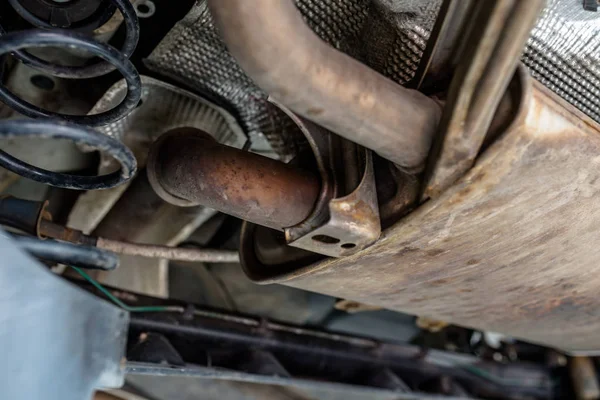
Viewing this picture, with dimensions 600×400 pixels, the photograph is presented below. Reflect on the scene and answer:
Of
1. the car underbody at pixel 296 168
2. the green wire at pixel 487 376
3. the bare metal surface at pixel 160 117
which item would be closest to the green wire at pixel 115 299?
the car underbody at pixel 296 168

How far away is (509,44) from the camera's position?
1.34 feet

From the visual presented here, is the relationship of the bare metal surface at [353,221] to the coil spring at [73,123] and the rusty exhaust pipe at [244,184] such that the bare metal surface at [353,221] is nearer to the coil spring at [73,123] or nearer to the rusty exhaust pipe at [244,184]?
the rusty exhaust pipe at [244,184]

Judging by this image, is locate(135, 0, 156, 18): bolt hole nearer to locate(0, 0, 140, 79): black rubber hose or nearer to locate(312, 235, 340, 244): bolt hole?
locate(0, 0, 140, 79): black rubber hose

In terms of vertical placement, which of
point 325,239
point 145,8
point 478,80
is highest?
point 145,8

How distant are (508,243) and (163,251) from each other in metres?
0.48

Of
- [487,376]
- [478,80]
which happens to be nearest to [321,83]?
[478,80]

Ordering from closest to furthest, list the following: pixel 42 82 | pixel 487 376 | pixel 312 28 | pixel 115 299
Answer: pixel 312 28, pixel 42 82, pixel 115 299, pixel 487 376

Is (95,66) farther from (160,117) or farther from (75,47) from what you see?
(160,117)

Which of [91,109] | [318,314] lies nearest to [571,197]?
[91,109]

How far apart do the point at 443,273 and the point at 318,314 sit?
2.08ft

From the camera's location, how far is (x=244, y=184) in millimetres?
543

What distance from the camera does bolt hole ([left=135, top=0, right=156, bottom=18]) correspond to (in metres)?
0.69

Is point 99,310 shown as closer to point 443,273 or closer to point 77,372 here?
point 77,372

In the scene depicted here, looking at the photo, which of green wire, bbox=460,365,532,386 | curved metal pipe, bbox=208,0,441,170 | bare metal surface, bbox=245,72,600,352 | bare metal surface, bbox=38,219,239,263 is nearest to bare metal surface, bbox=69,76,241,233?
bare metal surface, bbox=38,219,239,263
